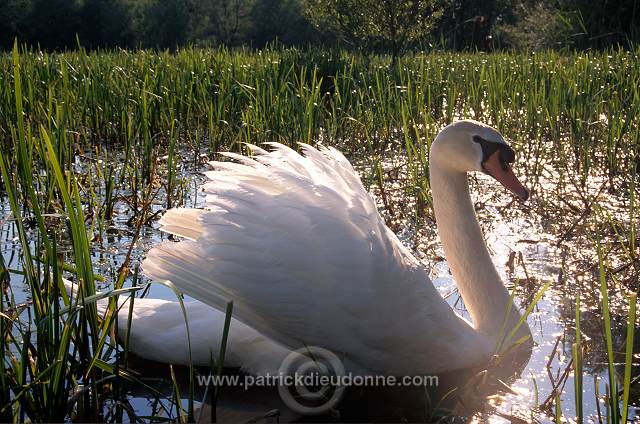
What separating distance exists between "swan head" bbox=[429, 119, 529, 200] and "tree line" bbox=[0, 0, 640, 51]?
16.8 feet

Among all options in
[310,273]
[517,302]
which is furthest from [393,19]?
[310,273]

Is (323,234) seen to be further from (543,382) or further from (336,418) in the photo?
(543,382)

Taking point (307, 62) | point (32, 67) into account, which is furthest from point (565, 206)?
point (32, 67)

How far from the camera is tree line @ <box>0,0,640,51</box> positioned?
42.4ft

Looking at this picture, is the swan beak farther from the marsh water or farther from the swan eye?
the marsh water

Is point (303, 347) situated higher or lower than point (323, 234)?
lower

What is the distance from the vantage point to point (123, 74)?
25.6ft

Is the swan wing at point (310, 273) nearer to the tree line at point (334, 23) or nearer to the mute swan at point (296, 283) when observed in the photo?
the mute swan at point (296, 283)

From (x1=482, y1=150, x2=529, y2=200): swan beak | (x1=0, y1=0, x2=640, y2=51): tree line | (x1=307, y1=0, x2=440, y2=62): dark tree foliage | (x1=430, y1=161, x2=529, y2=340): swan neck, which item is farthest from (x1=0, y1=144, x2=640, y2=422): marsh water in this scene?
(x1=307, y1=0, x2=440, y2=62): dark tree foliage

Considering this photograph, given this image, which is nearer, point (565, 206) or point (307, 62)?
point (565, 206)

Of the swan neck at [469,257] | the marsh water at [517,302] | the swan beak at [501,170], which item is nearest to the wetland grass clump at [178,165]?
the marsh water at [517,302]

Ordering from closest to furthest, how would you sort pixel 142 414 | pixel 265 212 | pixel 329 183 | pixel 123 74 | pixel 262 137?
pixel 142 414
pixel 265 212
pixel 329 183
pixel 262 137
pixel 123 74

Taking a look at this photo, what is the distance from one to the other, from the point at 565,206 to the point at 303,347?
104 inches

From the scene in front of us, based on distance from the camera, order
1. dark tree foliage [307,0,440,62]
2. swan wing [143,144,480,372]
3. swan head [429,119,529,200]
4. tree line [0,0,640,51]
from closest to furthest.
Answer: swan wing [143,144,480,372] → swan head [429,119,529,200] → dark tree foliage [307,0,440,62] → tree line [0,0,640,51]
